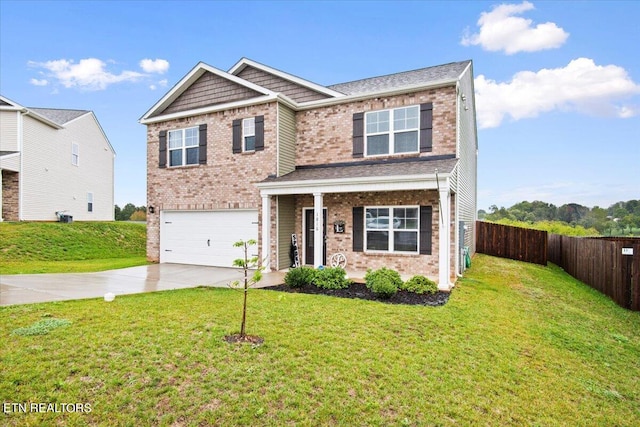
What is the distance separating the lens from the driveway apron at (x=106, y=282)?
7.30 meters

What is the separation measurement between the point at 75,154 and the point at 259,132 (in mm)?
16915

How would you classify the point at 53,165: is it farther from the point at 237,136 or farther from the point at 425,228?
the point at 425,228

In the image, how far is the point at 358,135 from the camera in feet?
37.7

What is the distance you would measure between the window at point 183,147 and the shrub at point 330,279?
23.4 ft

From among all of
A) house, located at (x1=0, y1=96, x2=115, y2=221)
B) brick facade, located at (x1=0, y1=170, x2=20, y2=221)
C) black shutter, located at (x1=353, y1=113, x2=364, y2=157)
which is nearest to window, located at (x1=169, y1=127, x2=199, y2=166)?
black shutter, located at (x1=353, y1=113, x2=364, y2=157)

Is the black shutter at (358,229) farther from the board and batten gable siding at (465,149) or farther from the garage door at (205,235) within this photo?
the garage door at (205,235)

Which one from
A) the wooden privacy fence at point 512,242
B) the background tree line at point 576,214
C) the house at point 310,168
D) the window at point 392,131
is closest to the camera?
the house at point 310,168

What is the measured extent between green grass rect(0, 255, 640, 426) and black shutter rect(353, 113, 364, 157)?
5.92m

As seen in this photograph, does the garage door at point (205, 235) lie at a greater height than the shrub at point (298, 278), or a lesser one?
greater

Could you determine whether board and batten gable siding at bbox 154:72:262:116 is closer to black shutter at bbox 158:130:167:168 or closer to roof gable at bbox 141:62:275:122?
roof gable at bbox 141:62:275:122

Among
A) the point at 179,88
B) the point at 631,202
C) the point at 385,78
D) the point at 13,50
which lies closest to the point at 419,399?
the point at 385,78

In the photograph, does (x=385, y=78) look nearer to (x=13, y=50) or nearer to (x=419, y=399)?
(x=419, y=399)

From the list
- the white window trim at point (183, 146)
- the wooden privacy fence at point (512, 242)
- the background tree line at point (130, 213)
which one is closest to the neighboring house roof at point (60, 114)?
the white window trim at point (183, 146)

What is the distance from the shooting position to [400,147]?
35.9 ft
